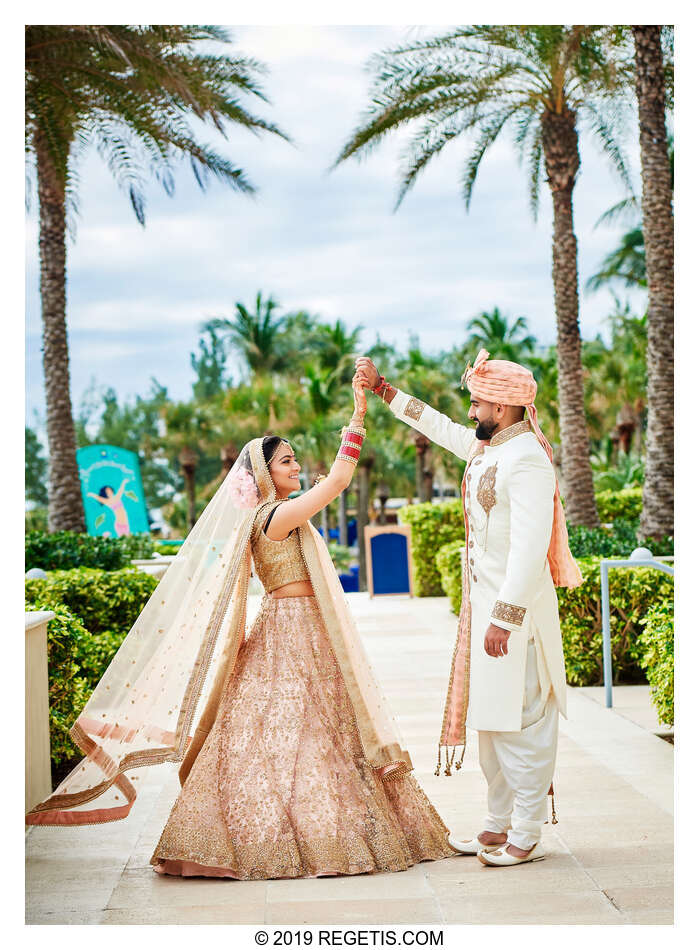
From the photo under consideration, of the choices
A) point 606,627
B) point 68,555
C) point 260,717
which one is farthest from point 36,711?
point 68,555

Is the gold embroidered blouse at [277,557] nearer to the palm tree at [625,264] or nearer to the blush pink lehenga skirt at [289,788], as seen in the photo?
the blush pink lehenga skirt at [289,788]

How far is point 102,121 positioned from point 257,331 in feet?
107

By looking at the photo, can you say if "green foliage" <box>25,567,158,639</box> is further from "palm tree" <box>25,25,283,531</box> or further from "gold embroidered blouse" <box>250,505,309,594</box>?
"palm tree" <box>25,25,283,531</box>

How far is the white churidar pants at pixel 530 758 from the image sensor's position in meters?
3.93

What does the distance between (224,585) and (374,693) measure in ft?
2.35

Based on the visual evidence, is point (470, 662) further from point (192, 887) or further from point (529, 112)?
point (529, 112)

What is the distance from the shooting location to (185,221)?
65125 millimetres

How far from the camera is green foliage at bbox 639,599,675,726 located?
18.3 ft

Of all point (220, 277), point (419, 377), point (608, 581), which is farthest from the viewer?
point (220, 277)

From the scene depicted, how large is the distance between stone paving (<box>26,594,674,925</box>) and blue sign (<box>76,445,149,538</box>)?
423 inches

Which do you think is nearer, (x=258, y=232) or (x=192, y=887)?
(x=192, y=887)

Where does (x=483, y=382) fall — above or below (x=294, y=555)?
above
